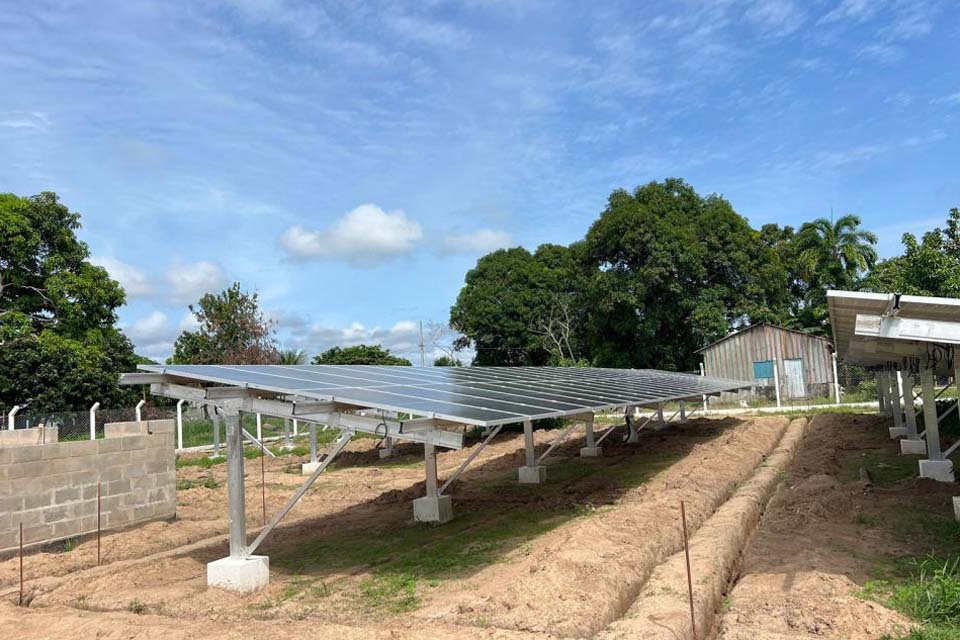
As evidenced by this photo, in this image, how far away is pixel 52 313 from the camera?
28.3 metres

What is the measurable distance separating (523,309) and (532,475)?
28666 millimetres

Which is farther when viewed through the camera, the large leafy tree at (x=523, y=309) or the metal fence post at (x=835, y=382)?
the large leafy tree at (x=523, y=309)

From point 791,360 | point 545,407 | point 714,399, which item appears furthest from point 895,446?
point 714,399

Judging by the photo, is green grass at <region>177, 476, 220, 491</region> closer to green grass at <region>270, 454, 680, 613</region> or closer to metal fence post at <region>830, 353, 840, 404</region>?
green grass at <region>270, 454, 680, 613</region>

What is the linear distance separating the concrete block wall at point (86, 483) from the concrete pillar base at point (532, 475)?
7232 millimetres

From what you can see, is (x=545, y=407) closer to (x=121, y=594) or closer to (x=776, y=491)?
(x=121, y=594)

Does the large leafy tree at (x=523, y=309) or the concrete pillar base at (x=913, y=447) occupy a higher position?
the large leafy tree at (x=523, y=309)

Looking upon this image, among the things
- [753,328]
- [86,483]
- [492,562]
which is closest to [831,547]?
[492,562]

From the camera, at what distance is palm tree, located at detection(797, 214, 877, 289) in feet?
135

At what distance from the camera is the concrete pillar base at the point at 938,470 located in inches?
481

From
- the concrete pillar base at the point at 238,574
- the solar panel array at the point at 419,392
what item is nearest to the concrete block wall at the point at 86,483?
the solar panel array at the point at 419,392

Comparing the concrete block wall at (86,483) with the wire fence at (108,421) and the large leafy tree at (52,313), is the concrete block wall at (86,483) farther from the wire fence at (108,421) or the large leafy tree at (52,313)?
the large leafy tree at (52,313)

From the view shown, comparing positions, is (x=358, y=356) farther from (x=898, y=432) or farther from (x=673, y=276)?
(x=898, y=432)

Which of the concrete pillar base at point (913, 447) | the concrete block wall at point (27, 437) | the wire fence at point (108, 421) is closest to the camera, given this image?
the concrete block wall at point (27, 437)
